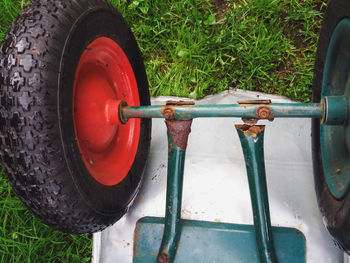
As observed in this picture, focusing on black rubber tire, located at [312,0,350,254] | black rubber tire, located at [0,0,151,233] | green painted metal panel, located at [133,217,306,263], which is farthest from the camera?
green painted metal panel, located at [133,217,306,263]

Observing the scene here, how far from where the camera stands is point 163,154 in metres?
Result: 1.22

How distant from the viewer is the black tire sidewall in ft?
2.47

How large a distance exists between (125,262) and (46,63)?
27.2 inches

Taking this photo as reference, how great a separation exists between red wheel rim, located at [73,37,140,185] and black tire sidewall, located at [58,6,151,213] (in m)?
0.02

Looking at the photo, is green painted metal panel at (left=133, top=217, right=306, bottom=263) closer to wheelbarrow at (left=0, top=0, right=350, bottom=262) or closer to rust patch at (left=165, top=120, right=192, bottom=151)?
wheelbarrow at (left=0, top=0, right=350, bottom=262)

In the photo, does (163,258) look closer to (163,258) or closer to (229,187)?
(163,258)

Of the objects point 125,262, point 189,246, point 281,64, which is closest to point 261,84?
point 281,64

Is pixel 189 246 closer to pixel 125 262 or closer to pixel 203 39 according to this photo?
pixel 125 262

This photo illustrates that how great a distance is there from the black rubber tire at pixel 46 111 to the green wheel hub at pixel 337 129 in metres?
0.66

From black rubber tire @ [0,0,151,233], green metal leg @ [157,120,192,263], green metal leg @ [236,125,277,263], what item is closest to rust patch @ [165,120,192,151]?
green metal leg @ [157,120,192,263]

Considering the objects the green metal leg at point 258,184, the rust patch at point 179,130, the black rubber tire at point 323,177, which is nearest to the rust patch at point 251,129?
the green metal leg at point 258,184

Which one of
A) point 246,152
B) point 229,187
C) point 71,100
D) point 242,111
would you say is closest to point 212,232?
point 229,187

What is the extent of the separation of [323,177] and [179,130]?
0.46m

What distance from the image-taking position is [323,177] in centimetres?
100
